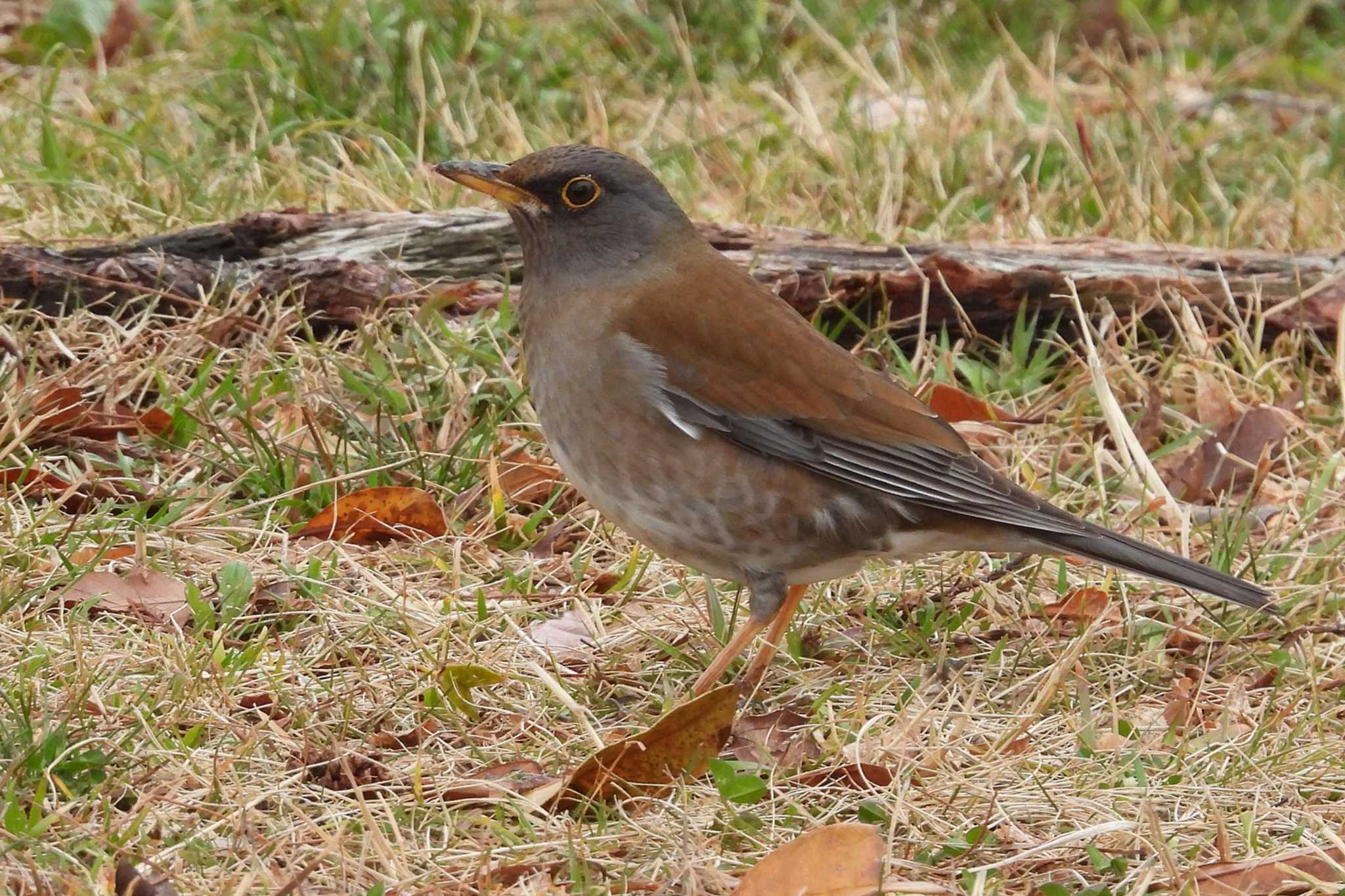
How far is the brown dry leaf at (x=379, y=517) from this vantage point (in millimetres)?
5129

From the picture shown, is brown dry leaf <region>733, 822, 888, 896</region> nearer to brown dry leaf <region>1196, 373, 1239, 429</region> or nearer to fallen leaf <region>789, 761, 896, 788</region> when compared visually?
fallen leaf <region>789, 761, 896, 788</region>

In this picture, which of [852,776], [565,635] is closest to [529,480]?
[565,635]

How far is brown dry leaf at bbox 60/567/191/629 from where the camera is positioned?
4551mm

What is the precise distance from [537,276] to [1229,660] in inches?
81.1

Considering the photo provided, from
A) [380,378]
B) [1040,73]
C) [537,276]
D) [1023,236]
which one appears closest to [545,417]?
[537,276]

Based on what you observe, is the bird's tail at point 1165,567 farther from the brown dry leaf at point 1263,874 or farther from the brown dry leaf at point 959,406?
the brown dry leaf at point 959,406

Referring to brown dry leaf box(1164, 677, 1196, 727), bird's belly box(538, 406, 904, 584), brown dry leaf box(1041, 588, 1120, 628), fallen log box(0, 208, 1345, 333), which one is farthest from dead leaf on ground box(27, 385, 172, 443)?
brown dry leaf box(1164, 677, 1196, 727)

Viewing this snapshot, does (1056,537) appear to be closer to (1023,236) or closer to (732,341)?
(732,341)

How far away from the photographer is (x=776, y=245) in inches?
245

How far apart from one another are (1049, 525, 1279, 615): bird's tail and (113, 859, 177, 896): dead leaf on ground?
7.51ft

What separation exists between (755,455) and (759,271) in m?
1.67

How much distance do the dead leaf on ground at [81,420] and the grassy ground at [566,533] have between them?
0.13 feet

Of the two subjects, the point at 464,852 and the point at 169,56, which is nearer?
the point at 464,852

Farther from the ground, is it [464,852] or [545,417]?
[545,417]
